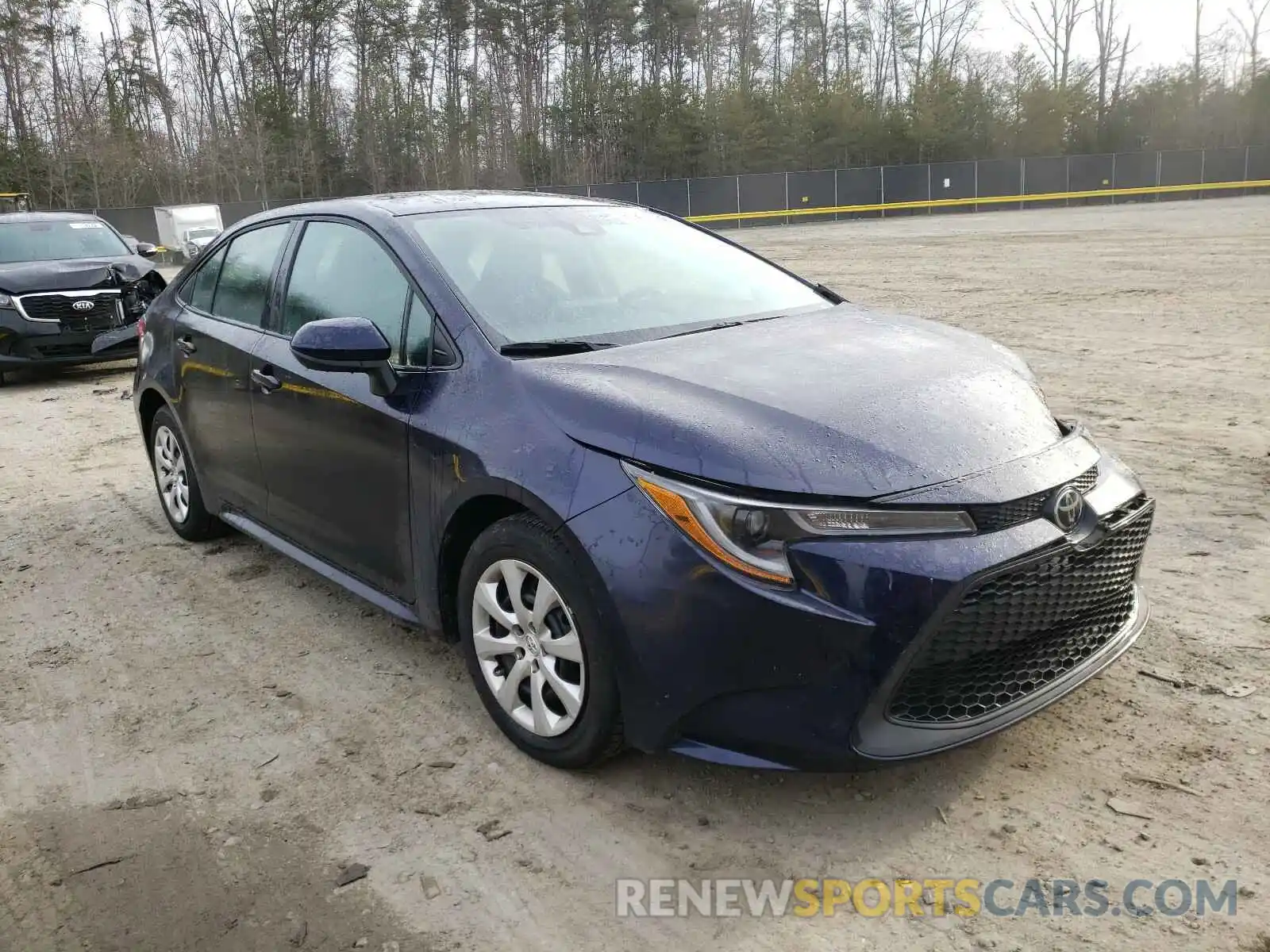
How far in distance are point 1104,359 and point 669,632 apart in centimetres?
757

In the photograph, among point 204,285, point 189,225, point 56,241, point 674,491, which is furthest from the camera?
point 189,225

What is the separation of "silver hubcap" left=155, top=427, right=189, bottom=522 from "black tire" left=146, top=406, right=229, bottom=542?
1 centimetres

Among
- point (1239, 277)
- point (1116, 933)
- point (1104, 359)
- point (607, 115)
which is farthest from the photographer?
point (607, 115)

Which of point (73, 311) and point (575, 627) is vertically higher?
point (73, 311)

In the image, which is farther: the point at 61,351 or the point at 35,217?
the point at 35,217

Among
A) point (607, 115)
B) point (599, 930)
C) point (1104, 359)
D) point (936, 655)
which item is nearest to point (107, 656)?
point (599, 930)

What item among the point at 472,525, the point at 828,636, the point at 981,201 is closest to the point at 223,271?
the point at 472,525

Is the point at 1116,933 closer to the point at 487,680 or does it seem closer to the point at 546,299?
the point at 487,680

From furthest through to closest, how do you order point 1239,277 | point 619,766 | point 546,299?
point 1239,277, point 546,299, point 619,766

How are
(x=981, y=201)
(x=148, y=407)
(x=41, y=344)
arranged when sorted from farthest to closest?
(x=981, y=201), (x=41, y=344), (x=148, y=407)

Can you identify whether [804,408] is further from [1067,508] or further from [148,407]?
[148,407]

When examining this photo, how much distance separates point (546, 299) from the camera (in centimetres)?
366

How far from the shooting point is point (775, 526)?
2.57m

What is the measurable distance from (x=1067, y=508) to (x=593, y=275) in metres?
1.90
